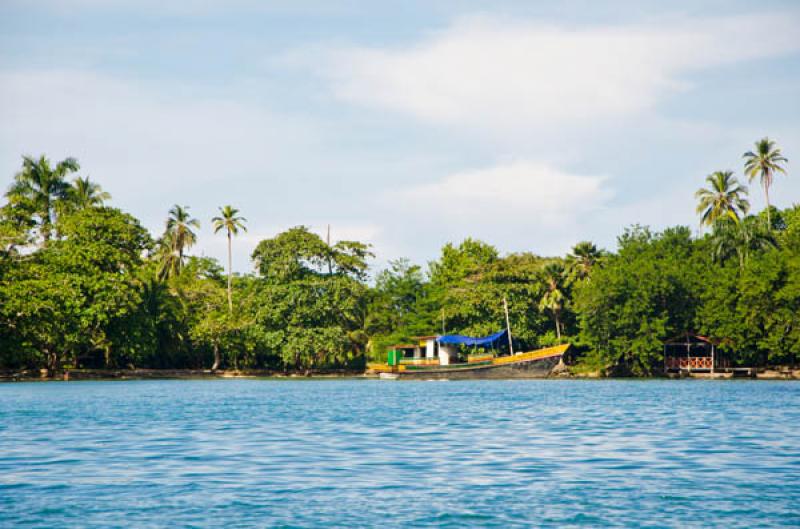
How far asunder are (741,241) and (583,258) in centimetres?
1314

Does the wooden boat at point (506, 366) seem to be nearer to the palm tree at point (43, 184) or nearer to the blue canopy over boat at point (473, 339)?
the blue canopy over boat at point (473, 339)

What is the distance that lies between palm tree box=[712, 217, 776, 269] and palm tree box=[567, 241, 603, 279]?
1018 cm

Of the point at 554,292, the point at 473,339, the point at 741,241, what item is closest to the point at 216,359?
the point at 473,339

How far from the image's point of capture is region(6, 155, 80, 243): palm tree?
6812 centimetres

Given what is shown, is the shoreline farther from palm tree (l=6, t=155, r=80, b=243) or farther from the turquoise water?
the turquoise water

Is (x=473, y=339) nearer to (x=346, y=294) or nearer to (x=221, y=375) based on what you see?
(x=346, y=294)

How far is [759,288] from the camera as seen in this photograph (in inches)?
2391

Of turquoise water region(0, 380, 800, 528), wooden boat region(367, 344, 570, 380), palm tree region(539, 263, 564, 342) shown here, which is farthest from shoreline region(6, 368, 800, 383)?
turquoise water region(0, 380, 800, 528)

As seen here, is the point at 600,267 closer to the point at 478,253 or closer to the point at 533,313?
the point at 533,313

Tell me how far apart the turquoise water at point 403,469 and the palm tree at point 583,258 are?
47544mm

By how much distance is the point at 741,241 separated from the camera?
69812 mm

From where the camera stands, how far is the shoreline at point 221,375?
A: 61.2m

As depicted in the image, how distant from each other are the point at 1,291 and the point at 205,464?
139 feet

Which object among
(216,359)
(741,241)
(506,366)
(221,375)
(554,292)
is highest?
(741,241)
